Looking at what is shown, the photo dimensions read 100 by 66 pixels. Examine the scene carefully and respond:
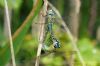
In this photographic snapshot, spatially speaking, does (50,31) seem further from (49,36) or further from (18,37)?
(18,37)

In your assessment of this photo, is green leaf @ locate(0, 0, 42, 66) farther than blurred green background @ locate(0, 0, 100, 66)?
A: No

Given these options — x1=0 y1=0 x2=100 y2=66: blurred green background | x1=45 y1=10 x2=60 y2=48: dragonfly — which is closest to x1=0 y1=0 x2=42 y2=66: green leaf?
x1=45 y1=10 x2=60 y2=48: dragonfly

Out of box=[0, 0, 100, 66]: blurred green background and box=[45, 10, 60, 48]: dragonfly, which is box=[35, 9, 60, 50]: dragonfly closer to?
box=[45, 10, 60, 48]: dragonfly

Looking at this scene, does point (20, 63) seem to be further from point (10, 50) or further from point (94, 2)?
point (94, 2)

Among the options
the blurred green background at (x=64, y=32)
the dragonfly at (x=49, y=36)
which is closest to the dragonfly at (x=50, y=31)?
the dragonfly at (x=49, y=36)

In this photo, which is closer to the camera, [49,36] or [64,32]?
[49,36]

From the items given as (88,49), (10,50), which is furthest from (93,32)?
(10,50)

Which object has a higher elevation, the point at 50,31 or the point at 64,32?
the point at 50,31

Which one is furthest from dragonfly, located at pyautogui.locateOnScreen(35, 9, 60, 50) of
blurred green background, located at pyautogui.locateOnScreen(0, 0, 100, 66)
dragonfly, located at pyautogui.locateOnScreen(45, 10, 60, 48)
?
blurred green background, located at pyautogui.locateOnScreen(0, 0, 100, 66)

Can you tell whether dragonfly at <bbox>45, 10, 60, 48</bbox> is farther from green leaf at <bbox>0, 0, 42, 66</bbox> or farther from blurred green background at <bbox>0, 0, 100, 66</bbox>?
blurred green background at <bbox>0, 0, 100, 66</bbox>

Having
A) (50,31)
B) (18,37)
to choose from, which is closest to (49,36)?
(50,31)
